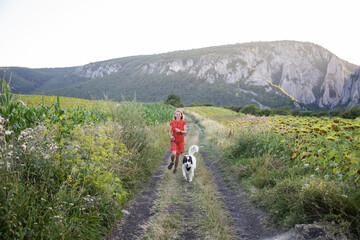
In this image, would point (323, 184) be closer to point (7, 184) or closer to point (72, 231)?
point (72, 231)

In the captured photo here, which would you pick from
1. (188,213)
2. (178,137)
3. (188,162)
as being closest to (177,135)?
(178,137)

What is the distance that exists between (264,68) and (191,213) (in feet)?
512

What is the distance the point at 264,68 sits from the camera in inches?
5620

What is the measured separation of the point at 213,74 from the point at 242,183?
123 meters

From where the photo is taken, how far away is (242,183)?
5.48m

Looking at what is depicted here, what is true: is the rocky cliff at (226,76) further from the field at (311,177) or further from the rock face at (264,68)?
the field at (311,177)

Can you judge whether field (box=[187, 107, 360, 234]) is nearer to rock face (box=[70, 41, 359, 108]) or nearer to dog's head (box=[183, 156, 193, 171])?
dog's head (box=[183, 156, 193, 171])

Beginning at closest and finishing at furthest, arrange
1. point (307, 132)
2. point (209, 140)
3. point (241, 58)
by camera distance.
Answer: point (307, 132)
point (209, 140)
point (241, 58)

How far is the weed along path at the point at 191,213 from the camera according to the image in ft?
11.1

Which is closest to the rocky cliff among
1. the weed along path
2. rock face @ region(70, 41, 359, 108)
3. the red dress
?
rock face @ region(70, 41, 359, 108)

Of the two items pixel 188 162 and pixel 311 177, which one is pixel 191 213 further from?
pixel 311 177

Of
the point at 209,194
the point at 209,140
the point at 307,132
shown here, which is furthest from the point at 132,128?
the point at 209,140

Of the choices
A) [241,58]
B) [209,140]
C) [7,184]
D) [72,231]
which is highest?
[241,58]

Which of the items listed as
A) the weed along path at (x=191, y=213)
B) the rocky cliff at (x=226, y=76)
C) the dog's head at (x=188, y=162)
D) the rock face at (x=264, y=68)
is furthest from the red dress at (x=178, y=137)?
the rock face at (x=264, y=68)
